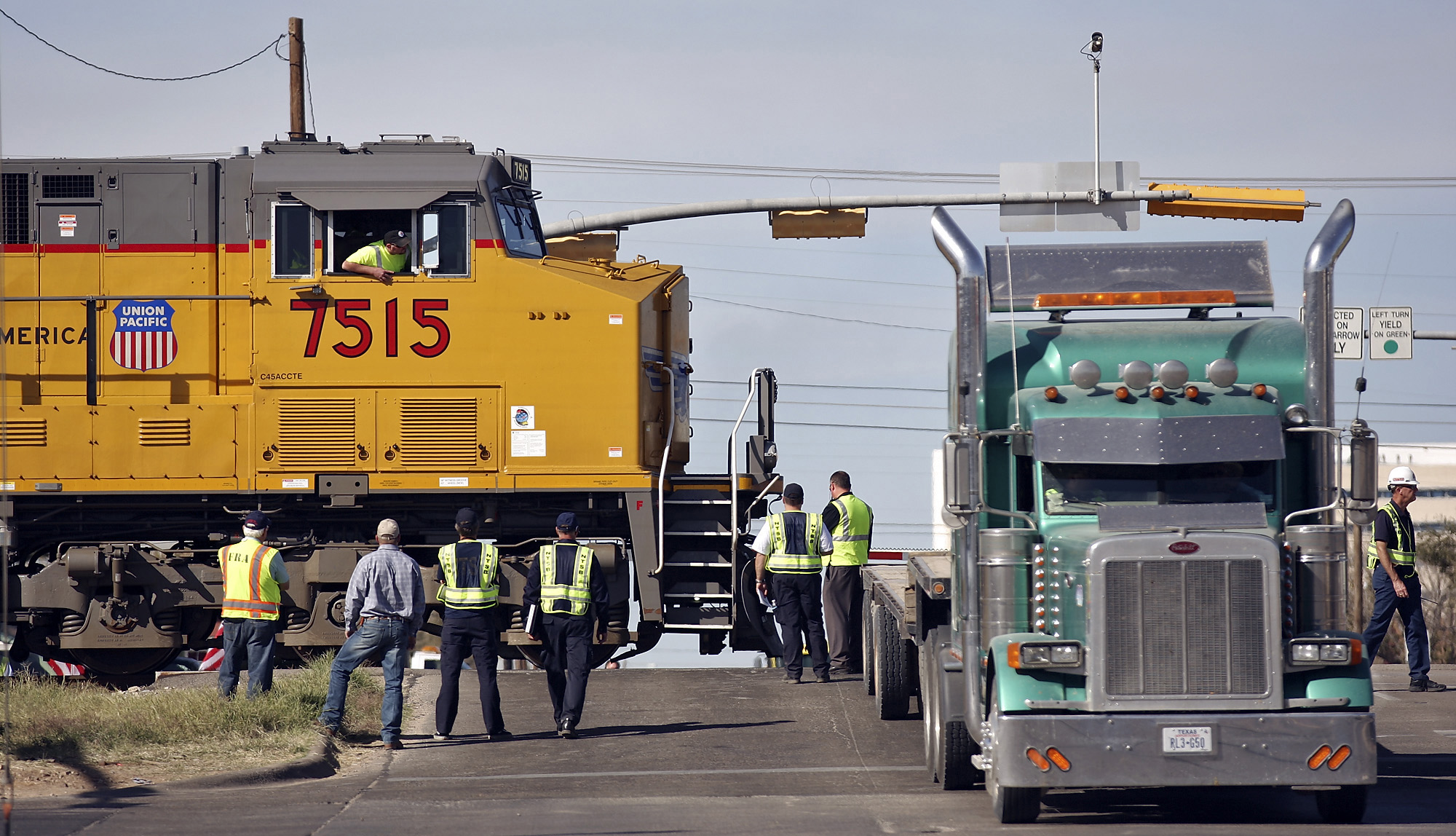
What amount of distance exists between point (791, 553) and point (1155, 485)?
634cm

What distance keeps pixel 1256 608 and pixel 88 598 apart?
11.0 m

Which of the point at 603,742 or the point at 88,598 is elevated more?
the point at 88,598

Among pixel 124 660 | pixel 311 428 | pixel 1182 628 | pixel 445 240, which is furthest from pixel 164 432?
pixel 1182 628

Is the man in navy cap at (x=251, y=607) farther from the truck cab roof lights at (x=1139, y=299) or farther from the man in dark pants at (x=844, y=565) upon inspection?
the truck cab roof lights at (x=1139, y=299)

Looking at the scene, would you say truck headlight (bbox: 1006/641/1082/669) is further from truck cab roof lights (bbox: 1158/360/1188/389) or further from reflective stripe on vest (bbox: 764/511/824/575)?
reflective stripe on vest (bbox: 764/511/824/575)

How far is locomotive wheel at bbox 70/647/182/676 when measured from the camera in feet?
49.7

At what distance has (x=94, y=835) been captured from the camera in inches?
336

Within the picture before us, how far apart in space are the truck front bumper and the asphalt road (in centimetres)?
45

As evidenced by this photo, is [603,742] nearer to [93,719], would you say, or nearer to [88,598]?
[93,719]

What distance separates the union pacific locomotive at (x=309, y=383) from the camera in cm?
1449

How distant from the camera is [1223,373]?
29.2 feet

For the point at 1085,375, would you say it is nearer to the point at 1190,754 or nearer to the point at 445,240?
the point at 1190,754

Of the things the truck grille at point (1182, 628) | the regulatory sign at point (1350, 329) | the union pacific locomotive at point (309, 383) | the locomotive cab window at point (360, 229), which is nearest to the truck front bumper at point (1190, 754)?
the truck grille at point (1182, 628)

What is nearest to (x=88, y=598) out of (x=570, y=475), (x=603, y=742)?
(x=570, y=475)
